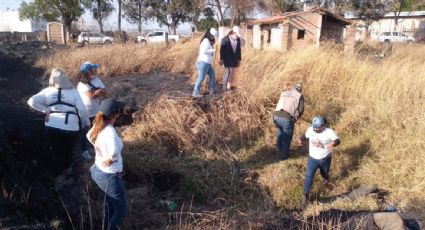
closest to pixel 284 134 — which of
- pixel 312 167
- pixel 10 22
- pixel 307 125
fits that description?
pixel 312 167

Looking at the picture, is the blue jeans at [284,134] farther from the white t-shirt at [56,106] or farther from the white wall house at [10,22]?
the white wall house at [10,22]

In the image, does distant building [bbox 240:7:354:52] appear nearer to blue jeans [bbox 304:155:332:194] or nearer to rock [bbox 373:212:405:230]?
blue jeans [bbox 304:155:332:194]

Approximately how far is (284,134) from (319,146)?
3.10 ft

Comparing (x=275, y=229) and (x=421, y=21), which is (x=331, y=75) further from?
(x=421, y=21)

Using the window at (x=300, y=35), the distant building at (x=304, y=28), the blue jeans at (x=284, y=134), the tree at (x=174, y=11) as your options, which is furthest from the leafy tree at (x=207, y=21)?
the blue jeans at (x=284, y=134)

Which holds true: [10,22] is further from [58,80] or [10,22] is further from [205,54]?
[58,80]

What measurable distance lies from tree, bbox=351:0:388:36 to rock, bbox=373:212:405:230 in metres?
30.8

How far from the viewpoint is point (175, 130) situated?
652 centimetres

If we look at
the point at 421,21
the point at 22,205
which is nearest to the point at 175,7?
the point at 421,21

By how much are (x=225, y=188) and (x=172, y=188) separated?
0.82m

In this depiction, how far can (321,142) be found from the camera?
512cm

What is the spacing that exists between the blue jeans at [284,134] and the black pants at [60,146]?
311cm

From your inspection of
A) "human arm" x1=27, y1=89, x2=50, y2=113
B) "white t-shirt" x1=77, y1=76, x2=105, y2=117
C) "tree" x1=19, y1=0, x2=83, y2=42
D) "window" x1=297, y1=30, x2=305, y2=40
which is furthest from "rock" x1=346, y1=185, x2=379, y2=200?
"tree" x1=19, y1=0, x2=83, y2=42

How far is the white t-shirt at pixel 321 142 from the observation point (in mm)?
Result: 5113
